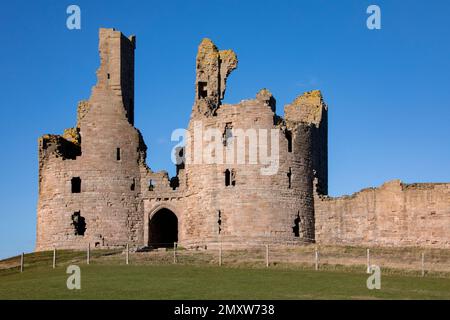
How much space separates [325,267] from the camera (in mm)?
44281

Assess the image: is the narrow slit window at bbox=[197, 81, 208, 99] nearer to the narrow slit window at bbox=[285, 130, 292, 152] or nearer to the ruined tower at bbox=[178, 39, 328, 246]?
the ruined tower at bbox=[178, 39, 328, 246]

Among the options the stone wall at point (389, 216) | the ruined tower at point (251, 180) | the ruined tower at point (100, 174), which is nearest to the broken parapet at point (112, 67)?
the ruined tower at point (100, 174)

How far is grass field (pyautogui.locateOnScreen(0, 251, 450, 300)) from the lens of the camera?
33.4 metres

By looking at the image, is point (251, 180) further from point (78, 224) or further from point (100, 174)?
point (78, 224)

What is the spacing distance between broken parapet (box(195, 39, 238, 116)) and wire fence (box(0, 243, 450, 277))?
10.5 m

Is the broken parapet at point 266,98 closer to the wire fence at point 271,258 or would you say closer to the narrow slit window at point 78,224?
the wire fence at point 271,258

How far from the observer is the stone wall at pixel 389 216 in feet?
177

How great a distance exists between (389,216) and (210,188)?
9.88 metres

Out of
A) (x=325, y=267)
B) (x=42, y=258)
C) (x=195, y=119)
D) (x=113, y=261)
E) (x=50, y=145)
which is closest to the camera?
(x=325, y=267)

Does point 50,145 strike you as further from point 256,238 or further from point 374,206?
point 374,206

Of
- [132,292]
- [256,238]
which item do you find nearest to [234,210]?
[256,238]

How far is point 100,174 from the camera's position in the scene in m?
59.5

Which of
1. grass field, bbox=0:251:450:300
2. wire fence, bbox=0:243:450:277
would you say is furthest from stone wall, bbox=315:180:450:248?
grass field, bbox=0:251:450:300

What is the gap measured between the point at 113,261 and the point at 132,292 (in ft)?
47.2
